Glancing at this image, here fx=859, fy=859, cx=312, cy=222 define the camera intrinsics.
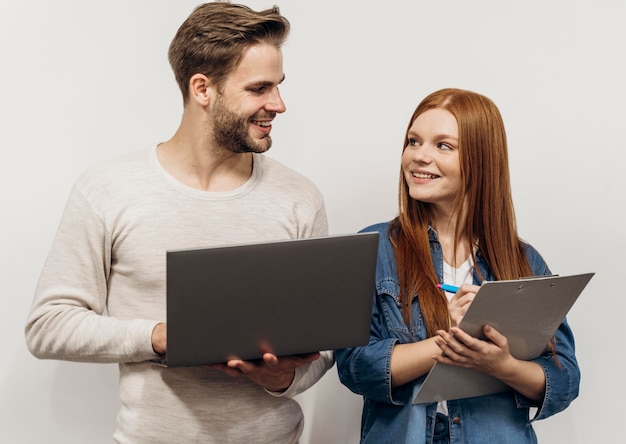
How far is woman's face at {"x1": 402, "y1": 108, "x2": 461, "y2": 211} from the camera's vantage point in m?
1.70

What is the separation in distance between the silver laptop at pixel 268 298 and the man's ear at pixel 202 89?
0.41 metres

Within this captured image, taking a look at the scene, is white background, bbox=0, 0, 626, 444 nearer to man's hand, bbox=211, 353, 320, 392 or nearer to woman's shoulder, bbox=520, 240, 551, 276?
woman's shoulder, bbox=520, 240, 551, 276

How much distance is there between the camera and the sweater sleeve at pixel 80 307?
1533 mm

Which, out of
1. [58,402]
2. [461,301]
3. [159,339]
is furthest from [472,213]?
[58,402]

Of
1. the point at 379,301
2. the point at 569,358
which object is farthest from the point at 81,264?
the point at 569,358

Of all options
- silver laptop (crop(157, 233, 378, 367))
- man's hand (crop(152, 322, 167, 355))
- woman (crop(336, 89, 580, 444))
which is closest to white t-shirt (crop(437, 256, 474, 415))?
woman (crop(336, 89, 580, 444))

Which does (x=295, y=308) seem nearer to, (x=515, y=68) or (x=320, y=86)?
(x=320, y=86)

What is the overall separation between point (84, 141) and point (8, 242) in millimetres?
293

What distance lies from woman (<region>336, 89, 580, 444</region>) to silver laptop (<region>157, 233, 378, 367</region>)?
7.8 inches

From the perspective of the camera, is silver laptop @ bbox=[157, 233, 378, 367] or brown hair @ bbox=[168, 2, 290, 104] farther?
brown hair @ bbox=[168, 2, 290, 104]

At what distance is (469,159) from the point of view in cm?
170

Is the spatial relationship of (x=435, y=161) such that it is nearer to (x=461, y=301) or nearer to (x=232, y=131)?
(x=461, y=301)

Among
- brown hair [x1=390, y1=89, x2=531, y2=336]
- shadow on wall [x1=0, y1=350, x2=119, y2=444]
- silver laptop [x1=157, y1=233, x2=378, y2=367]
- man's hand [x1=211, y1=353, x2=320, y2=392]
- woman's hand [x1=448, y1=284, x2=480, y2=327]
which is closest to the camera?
silver laptop [x1=157, y1=233, x2=378, y2=367]

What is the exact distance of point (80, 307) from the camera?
1.57 meters
